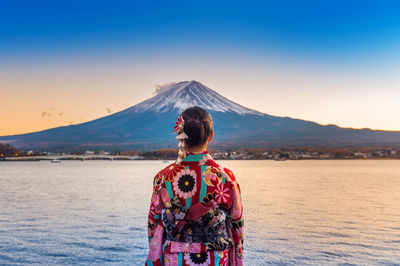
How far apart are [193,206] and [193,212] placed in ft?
0.10

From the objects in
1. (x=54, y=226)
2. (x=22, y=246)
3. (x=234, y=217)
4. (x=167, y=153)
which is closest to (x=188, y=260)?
(x=234, y=217)

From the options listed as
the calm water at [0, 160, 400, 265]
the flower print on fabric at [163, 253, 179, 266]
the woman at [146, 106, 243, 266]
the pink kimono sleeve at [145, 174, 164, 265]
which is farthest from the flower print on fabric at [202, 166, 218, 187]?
the calm water at [0, 160, 400, 265]

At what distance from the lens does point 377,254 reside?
7.24 meters

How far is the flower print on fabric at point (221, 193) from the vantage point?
221 centimetres

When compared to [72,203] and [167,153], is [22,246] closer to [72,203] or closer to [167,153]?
[72,203]

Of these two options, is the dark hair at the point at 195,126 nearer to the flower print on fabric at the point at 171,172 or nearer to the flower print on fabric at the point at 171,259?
the flower print on fabric at the point at 171,172

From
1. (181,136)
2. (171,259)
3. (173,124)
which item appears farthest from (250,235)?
(173,124)

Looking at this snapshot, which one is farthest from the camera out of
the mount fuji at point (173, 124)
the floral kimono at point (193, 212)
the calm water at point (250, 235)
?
the mount fuji at point (173, 124)

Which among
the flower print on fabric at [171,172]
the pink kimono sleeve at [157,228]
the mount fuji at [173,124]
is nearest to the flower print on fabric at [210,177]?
the flower print on fabric at [171,172]

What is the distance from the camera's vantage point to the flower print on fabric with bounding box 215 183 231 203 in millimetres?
2211

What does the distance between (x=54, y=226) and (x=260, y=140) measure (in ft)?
388

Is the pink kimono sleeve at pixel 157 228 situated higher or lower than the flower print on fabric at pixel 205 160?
lower

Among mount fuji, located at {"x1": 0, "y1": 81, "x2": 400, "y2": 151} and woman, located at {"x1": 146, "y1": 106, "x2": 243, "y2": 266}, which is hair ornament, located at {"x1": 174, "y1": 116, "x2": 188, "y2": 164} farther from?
mount fuji, located at {"x1": 0, "y1": 81, "x2": 400, "y2": 151}

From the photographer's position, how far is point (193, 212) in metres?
2.19
